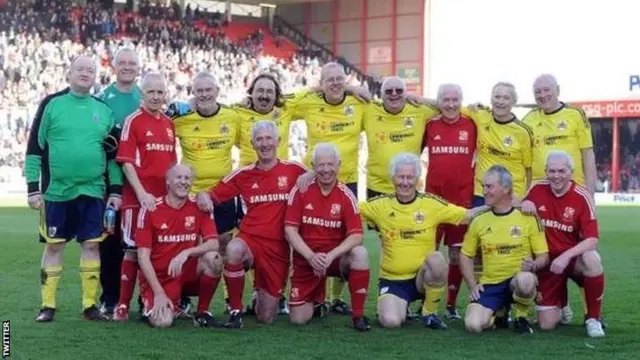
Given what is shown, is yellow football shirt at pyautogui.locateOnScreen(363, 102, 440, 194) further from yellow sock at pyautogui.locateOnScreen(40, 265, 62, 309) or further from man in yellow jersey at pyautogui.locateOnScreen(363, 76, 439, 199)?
yellow sock at pyautogui.locateOnScreen(40, 265, 62, 309)

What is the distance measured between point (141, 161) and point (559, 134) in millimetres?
3168

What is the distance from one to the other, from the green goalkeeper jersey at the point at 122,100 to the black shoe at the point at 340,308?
2133mm

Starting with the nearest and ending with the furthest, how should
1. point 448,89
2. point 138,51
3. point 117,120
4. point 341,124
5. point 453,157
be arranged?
1. point 117,120
2. point 448,89
3. point 453,157
4. point 341,124
5. point 138,51

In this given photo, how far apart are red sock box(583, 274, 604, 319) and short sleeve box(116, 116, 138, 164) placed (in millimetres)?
3230

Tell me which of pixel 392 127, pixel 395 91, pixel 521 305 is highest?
pixel 395 91

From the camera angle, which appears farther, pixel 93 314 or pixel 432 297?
pixel 93 314

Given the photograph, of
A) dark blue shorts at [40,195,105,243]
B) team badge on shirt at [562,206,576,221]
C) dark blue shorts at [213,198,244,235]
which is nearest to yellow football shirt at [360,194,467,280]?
team badge on shirt at [562,206,576,221]

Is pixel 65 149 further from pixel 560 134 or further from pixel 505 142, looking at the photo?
pixel 560 134

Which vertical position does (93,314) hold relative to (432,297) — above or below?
below

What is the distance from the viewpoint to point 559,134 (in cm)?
769

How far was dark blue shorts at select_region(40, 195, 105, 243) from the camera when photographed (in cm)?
689

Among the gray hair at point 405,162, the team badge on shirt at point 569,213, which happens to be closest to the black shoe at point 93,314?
the gray hair at point 405,162

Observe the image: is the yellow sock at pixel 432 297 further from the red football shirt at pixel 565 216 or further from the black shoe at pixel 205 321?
the black shoe at pixel 205 321

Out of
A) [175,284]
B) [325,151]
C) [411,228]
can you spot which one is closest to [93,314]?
[175,284]
